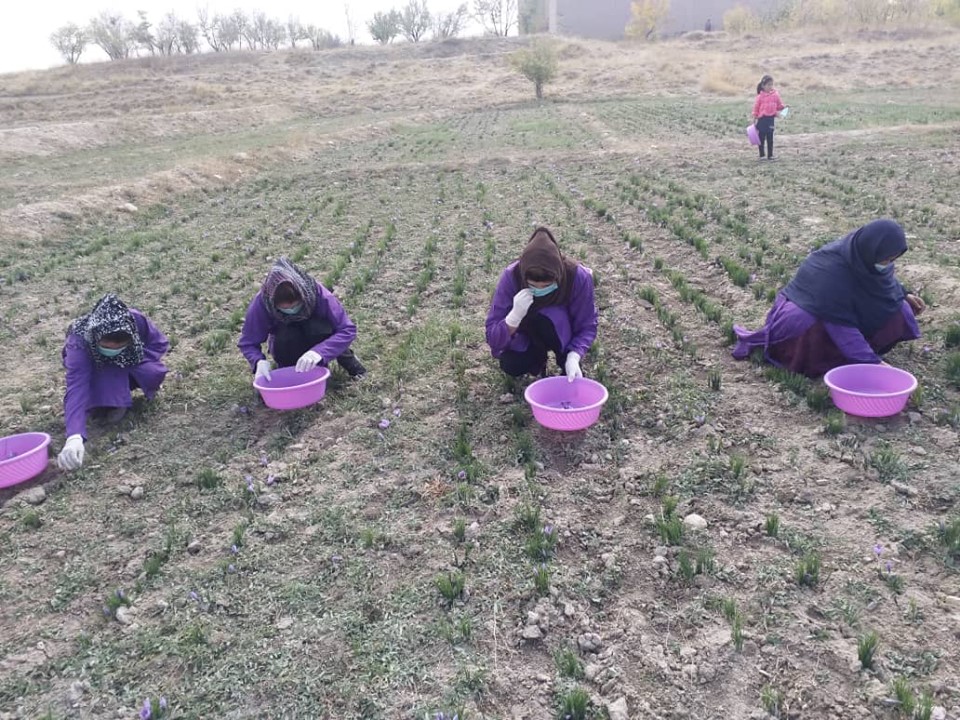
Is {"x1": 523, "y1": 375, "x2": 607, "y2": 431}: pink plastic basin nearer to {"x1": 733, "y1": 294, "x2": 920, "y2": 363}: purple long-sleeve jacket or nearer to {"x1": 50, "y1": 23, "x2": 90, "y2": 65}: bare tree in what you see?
{"x1": 733, "y1": 294, "x2": 920, "y2": 363}: purple long-sleeve jacket

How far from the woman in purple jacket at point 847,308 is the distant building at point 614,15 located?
69.8 metres

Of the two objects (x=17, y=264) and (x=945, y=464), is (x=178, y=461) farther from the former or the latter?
(x=17, y=264)

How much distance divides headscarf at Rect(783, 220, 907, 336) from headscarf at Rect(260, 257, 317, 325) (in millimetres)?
3625

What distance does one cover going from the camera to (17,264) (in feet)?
29.5

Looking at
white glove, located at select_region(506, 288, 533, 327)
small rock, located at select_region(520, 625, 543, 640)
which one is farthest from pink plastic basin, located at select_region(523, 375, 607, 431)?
small rock, located at select_region(520, 625, 543, 640)

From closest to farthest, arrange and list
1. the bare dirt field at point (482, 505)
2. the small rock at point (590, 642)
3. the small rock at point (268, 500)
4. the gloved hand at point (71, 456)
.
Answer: the bare dirt field at point (482, 505), the small rock at point (590, 642), the small rock at point (268, 500), the gloved hand at point (71, 456)

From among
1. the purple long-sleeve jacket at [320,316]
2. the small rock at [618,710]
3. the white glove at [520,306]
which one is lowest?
the small rock at [618,710]

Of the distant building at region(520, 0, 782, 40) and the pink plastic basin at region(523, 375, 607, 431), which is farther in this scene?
the distant building at region(520, 0, 782, 40)

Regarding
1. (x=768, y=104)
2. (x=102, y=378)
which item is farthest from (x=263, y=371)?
(x=768, y=104)

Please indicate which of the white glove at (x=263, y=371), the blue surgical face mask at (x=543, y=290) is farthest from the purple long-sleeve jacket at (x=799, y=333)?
the white glove at (x=263, y=371)

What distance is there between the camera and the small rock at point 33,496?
409cm

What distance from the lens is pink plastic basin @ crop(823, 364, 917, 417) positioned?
407 centimetres

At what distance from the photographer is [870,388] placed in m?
4.53

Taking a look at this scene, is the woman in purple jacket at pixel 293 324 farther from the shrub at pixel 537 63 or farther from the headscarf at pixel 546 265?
the shrub at pixel 537 63
